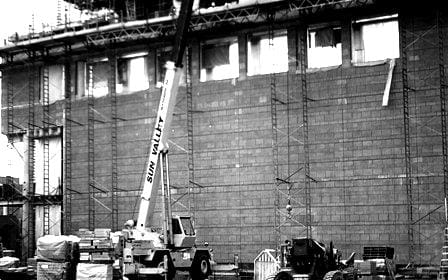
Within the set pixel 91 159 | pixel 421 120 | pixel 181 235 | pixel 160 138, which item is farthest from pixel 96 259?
pixel 421 120

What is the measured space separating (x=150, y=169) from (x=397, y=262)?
12.7m

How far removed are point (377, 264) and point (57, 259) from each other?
45.0 ft

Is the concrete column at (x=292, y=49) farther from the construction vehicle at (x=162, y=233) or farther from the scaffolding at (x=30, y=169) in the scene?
the scaffolding at (x=30, y=169)

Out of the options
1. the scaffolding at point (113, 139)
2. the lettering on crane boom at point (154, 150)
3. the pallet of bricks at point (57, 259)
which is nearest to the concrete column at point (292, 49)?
the lettering on crane boom at point (154, 150)

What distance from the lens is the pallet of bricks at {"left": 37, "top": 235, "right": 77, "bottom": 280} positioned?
32.1 metres

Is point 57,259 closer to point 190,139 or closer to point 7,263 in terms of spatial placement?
point 7,263

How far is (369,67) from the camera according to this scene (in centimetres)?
3691

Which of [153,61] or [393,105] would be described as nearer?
[393,105]

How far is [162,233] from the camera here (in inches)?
1282

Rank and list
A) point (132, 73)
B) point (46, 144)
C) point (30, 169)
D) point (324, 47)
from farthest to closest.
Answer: point (30, 169) → point (46, 144) → point (132, 73) → point (324, 47)

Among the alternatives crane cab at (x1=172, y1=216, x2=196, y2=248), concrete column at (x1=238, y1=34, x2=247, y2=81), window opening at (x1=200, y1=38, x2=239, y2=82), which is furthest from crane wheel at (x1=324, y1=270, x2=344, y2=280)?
window opening at (x1=200, y1=38, x2=239, y2=82)

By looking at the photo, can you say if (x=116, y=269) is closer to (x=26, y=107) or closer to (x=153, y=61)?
(x=153, y=61)

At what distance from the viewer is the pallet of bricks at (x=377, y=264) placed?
29.7 m

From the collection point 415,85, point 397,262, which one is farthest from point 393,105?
point 397,262
